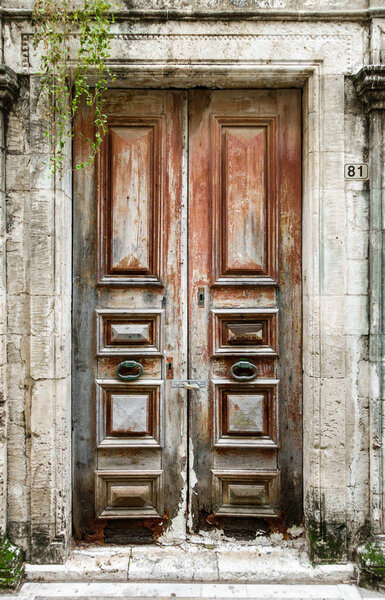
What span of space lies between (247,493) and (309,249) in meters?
1.72

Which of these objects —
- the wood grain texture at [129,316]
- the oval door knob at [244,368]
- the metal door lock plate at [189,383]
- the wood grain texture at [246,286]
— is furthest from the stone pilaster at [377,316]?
the wood grain texture at [129,316]

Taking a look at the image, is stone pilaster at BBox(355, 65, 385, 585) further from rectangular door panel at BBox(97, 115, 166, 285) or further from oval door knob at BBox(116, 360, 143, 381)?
oval door knob at BBox(116, 360, 143, 381)

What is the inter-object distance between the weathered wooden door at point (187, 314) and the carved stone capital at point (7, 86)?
0.44 metres

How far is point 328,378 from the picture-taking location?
3010 mm

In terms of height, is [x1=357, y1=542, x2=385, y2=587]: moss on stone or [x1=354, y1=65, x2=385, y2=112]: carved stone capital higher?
[x1=354, y1=65, x2=385, y2=112]: carved stone capital

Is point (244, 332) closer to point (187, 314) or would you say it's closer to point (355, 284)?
point (187, 314)

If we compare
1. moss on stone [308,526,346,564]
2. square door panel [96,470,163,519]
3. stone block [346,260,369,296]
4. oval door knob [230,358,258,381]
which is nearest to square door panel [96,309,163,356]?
oval door knob [230,358,258,381]

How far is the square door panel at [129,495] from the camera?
3.19 meters

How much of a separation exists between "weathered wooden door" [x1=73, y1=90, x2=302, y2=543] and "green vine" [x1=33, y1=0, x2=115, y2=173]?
8.2 inches

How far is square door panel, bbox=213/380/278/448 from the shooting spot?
10.5 feet

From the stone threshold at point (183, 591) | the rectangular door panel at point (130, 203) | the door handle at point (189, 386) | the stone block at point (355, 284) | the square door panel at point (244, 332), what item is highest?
the rectangular door panel at point (130, 203)

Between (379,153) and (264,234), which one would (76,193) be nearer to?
(264,234)

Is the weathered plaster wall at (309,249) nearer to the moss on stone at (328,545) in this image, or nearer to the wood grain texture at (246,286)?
the moss on stone at (328,545)

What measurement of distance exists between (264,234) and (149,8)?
1625mm
